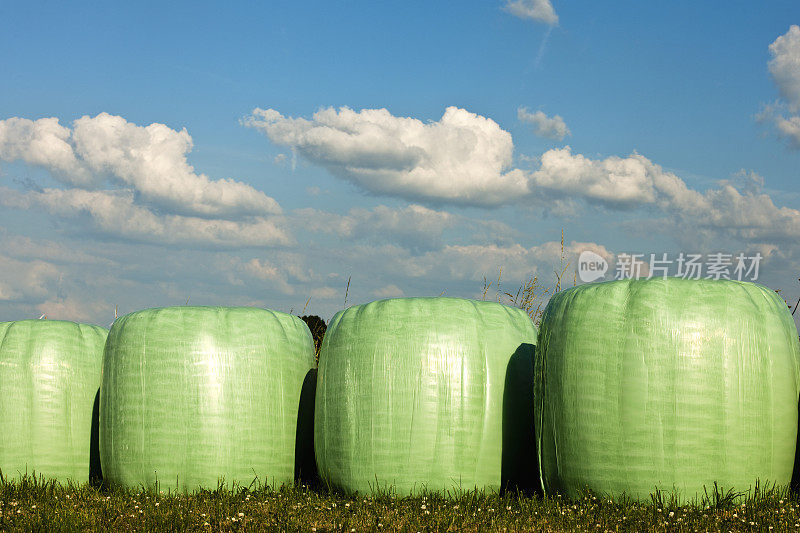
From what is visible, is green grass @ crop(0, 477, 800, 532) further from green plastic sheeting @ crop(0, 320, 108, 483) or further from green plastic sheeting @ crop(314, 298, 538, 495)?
green plastic sheeting @ crop(0, 320, 108, 483)

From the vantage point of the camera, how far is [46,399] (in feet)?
18.7

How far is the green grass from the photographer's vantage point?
4082 millimetres

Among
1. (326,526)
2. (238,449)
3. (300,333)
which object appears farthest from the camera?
(300,333)

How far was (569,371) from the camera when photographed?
4.51 m

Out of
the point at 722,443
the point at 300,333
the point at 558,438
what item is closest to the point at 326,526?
the point at 558,438

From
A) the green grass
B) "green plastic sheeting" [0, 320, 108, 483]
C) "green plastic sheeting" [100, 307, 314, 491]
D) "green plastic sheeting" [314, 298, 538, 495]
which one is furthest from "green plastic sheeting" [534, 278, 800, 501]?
"green plastic sheeting" [0, 320, 108, 483]

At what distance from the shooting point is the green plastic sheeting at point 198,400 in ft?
16.5

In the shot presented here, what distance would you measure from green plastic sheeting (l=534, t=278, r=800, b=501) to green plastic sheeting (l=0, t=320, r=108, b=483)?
3.36m

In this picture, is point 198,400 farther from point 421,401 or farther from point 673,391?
point 673,391

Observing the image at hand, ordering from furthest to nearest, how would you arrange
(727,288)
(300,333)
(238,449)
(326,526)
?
1. (300,333)
2. (238,449)
3. (727,288)
4. (326,526)

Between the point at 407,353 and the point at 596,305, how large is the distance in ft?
3.62

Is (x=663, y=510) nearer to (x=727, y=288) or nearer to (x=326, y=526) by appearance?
(x=727, y=288)

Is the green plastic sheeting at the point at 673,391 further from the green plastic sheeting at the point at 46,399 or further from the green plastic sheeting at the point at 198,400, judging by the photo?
the green plastic sheeting at the point at 46,399

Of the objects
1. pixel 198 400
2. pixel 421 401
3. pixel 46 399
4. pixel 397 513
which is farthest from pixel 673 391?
pixel 46 399
